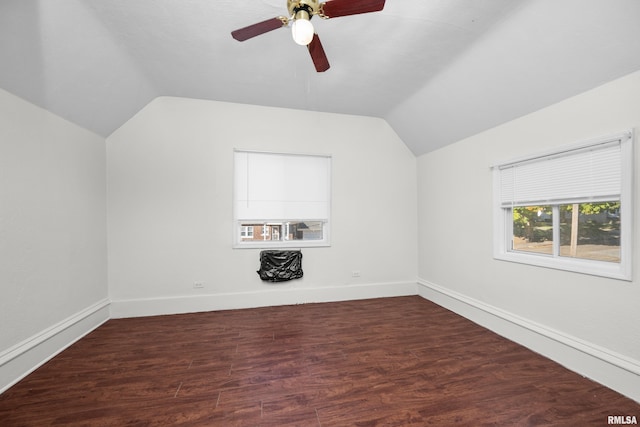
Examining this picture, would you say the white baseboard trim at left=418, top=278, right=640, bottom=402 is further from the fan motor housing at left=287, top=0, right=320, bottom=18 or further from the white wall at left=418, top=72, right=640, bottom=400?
the fan motor housing at left=287, top=0, right=320, bottom=18

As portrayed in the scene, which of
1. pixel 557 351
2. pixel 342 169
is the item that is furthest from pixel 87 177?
pixel 557 351

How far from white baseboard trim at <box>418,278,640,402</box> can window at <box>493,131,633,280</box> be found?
0.61 metres

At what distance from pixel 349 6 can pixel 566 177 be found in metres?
2.41

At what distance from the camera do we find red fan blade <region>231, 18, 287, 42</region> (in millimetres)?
1675

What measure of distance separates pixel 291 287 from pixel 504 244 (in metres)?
2.86

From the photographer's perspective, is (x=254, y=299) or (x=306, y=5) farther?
(x=254, y=299)

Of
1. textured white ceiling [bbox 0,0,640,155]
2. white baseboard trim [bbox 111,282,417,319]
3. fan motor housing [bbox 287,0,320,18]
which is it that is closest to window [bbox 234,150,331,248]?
white baseboard trim [bbox 111,282,417,319]

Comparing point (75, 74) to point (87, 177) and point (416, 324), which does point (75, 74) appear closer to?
point (87, 177)

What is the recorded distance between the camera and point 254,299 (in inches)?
144

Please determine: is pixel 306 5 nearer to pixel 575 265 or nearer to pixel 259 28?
pixel 259 28

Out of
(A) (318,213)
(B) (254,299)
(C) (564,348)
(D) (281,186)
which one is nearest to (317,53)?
(D) (281,186)

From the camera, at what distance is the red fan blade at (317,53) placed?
183 cm

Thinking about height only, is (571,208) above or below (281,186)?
below

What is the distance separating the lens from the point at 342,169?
4.05 metres
